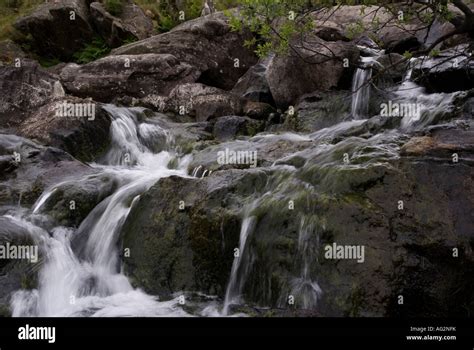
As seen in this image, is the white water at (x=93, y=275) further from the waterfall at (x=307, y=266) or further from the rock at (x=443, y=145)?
the rock at (x=443, y=145)

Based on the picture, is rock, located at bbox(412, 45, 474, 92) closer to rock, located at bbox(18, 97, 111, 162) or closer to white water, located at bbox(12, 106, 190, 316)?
white water, located at bbox(12, 106, 190, 316)

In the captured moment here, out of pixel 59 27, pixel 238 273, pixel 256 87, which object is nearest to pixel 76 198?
pixel 238 273

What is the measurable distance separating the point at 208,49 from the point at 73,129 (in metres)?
9.68

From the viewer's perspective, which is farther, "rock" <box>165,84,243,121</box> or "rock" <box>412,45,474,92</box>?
"rock" <box>165,84,243,121</box>

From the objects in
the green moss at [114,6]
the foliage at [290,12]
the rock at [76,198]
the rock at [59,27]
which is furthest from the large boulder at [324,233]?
the green moss at [114,6]

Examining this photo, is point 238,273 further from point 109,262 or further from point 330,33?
point 330,33

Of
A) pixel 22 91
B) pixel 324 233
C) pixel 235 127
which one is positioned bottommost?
pixel 324 233

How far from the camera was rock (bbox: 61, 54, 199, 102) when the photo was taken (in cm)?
2075

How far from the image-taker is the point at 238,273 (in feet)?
27.9

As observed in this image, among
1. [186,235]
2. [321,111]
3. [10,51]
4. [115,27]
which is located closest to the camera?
[186,235]

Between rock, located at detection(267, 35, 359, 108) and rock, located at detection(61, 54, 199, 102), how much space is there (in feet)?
15.4

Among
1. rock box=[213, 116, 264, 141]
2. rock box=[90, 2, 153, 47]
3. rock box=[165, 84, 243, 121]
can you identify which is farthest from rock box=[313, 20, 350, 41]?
rock box=[90, 2, 153, 47]

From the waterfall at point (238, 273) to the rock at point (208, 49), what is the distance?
568 inches

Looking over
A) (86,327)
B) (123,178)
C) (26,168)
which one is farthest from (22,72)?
(86,327)
